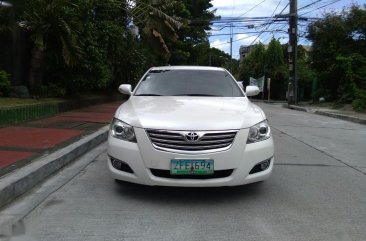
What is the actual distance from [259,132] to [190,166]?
1.00 m

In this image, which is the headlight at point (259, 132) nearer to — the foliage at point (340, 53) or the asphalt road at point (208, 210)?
the asphalt road at point (208, 210)

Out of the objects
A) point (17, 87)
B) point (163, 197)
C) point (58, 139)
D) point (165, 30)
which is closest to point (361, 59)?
point (165, 30)

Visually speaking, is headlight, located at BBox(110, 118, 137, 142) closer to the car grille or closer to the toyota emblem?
the car grille

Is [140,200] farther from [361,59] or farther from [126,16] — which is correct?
[361,59]

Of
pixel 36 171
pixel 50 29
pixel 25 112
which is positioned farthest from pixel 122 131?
pixel 50 29

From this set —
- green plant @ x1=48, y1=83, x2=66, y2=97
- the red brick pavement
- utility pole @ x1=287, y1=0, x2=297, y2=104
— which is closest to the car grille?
the red brick pavement

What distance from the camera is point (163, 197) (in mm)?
5852

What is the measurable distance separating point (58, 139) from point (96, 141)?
909 millimetres

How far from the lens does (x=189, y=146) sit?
5.43 meters

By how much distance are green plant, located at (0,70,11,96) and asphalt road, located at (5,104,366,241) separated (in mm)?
6539

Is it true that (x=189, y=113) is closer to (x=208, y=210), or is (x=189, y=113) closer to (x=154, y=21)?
(x=208, y=210)

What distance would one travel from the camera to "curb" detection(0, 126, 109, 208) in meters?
5.63

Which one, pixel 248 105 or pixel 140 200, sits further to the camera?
pixel 248 105

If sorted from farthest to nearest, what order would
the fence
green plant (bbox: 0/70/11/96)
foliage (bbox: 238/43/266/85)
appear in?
foliage (bbox: 238/43/266/85) → green plant (bbox: 0/70/11/96) → the fence
